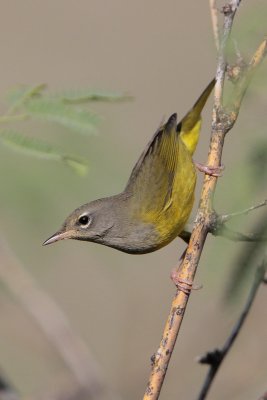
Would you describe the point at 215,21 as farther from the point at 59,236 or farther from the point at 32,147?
the point at 59,236

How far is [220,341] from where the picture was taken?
3971 mm

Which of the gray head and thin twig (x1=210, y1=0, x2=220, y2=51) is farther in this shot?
the gray head

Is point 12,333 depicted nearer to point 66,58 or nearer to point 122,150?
point 122,150

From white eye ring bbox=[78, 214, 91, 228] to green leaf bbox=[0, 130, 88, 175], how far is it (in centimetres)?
113

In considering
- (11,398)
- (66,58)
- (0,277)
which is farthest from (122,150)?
(66,58)

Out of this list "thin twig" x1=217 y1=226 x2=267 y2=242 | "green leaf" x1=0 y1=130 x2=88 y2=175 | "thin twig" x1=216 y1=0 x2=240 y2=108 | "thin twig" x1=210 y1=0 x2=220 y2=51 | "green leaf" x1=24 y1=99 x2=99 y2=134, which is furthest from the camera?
"green leaf" x1=24 y1=99 x2=99 y2=134

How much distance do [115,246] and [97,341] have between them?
3.42 meters

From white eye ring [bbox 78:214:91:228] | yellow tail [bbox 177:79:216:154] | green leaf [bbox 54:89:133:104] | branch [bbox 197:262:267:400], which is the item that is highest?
yellow tail [bbox 177:79:216:154]

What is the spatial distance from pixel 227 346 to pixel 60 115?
3.71 ft

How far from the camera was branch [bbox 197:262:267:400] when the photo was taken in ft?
9.01

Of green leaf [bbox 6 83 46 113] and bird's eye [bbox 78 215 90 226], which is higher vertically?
green leaf [bbox 6 83 46 113]

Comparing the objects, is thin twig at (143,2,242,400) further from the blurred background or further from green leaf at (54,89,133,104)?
green leaf at (54,89,133,104)

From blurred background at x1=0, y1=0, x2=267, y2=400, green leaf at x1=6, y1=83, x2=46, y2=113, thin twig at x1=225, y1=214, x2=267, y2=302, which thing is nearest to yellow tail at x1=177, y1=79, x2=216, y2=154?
blurred background at x1=0, y1=0, x2=267, y2=400

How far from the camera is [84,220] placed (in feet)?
14.9
